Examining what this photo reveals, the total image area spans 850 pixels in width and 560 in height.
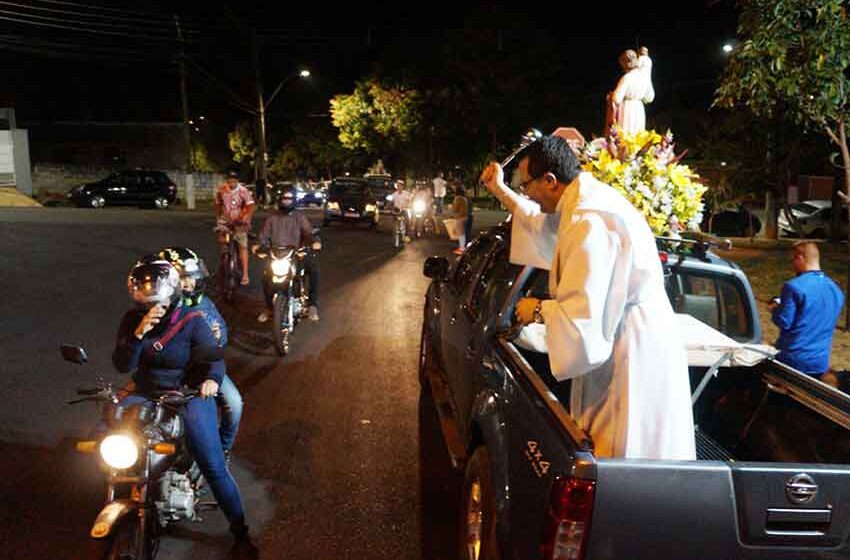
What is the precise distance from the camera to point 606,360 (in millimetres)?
2730

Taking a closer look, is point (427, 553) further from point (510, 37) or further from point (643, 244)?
point (510, 37)

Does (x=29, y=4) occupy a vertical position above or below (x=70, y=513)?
above

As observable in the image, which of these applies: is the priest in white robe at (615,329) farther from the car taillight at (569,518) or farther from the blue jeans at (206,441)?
the blue jeans at (206,441)

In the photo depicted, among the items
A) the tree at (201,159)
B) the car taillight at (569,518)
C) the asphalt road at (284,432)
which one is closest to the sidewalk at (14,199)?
the tree at (201,159)

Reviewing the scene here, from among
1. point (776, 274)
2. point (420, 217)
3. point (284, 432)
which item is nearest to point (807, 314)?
point (284, 432)

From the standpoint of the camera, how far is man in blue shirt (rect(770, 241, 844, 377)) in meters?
5.42

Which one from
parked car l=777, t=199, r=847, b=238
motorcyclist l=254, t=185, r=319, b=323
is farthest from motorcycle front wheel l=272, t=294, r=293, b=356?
parked car l=777, t=199, r=847, b=238

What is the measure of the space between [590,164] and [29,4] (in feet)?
108

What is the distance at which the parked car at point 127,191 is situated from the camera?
33.3 meters

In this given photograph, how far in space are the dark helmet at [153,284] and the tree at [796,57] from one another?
645cm

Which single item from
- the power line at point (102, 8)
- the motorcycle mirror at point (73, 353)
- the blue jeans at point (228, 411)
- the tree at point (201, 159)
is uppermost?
the power line at point (102, 8)

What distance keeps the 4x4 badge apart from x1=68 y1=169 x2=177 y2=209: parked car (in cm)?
3353

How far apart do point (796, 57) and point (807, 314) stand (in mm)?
3725

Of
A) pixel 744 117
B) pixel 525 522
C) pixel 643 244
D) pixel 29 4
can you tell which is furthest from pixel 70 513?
pixel 29 4
